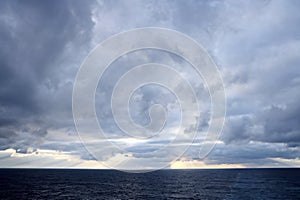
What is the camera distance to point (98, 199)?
9100cm

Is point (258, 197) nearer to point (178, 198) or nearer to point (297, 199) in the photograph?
point (297, 199)

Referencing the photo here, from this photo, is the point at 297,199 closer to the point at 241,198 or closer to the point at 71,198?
the point at 241,198

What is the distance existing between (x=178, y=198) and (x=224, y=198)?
1648 cm

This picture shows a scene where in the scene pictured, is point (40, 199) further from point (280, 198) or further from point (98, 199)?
point (280, 198)

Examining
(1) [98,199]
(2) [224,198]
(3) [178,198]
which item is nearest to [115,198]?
(1) [98,199]

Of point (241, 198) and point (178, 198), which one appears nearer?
point (241, 198)

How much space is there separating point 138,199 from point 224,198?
30567mm

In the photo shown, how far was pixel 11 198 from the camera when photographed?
9219 cm

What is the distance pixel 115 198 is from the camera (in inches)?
3738

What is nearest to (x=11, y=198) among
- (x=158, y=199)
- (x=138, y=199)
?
(x=138, y=199)

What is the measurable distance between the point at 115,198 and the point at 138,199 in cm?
897

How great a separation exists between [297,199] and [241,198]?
66.2ft

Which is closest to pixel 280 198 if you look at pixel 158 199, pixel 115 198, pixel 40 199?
pixel 158 199

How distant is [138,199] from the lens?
92.5 m
